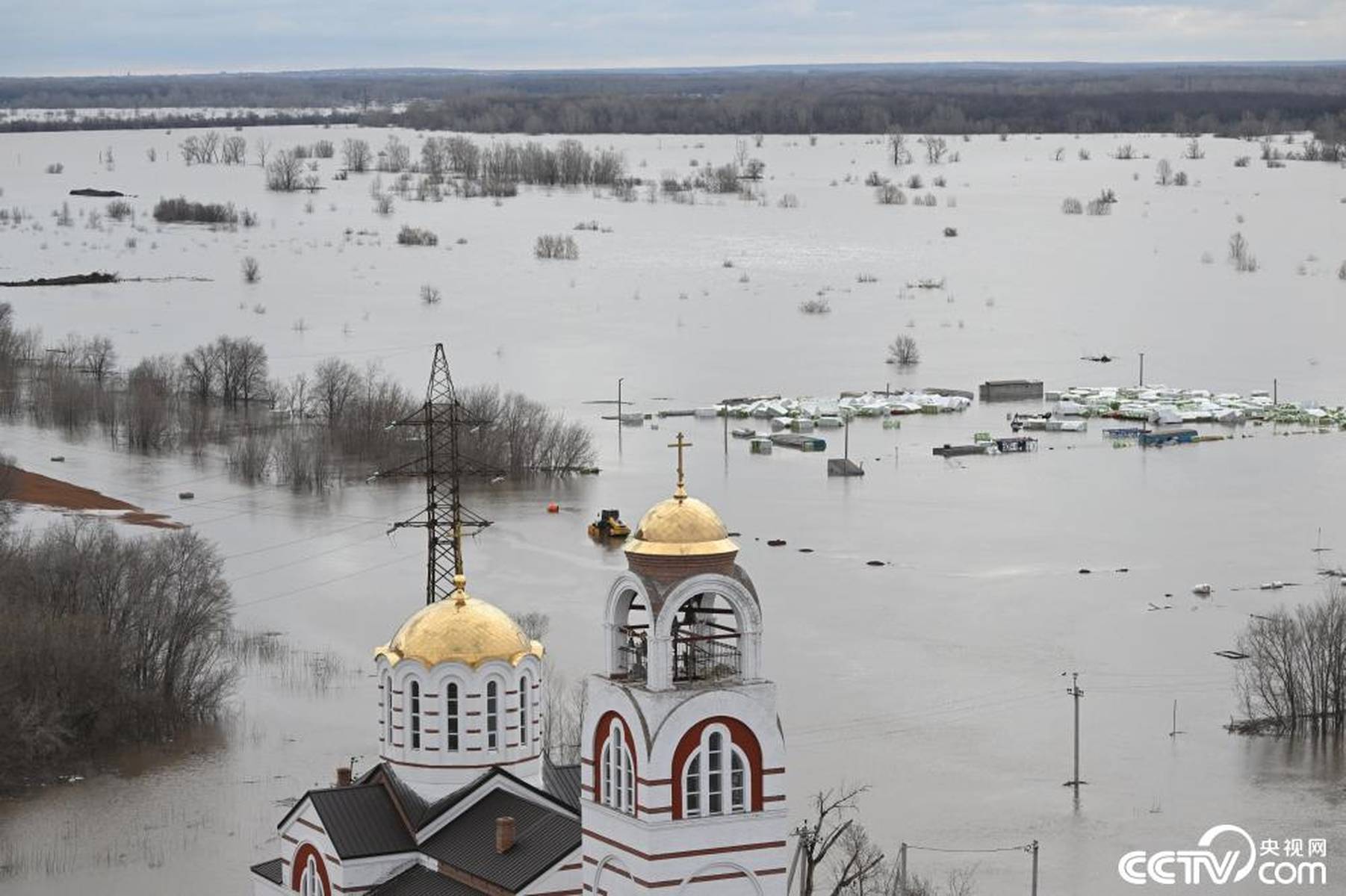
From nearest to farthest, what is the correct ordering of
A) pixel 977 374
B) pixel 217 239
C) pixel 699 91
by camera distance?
pixel 977 374 → pixel 217 239 → pixel 699 91

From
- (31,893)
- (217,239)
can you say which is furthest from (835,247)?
(31,893)

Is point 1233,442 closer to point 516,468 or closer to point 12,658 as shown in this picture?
point 516,468

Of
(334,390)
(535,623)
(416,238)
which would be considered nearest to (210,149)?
(416,238)

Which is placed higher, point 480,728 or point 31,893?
point 480,728

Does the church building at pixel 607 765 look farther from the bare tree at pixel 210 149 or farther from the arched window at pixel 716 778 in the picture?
the bare tree at pixel 210 149

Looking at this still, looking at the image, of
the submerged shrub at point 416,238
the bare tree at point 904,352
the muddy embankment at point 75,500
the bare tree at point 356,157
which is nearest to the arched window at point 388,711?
the muddy embankment at point 75,500
